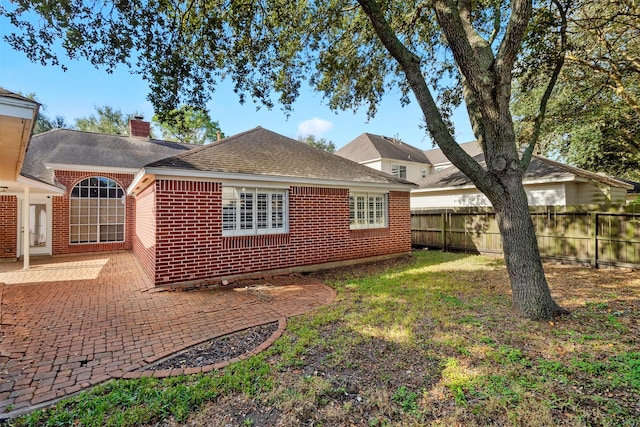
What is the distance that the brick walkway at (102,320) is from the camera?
3217mm

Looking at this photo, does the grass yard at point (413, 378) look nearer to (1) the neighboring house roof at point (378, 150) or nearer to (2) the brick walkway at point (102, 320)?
(2) the brick walkway at point (102, 320)

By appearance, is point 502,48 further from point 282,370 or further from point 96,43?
point 96,43

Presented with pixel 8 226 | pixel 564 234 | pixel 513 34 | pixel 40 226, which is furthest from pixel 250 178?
pixel 8 226

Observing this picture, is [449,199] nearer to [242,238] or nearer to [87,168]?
[242,238]

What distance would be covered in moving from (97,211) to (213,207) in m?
8.90

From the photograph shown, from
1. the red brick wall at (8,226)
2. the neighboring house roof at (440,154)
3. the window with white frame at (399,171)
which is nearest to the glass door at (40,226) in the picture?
the red brick wall at (8,226)

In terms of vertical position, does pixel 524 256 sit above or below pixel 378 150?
below

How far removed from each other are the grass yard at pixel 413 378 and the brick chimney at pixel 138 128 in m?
16.3

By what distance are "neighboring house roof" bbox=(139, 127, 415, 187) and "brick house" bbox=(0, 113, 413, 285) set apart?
0.04 meters

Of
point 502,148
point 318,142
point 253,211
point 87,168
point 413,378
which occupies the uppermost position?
point 318,142

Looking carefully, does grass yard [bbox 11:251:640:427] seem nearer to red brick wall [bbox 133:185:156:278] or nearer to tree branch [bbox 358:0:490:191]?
tree branch [bbox 358:0:490:191]

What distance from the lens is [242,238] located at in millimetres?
7320

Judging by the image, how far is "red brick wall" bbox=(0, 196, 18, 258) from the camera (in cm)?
1073

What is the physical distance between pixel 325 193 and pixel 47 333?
6618mm
